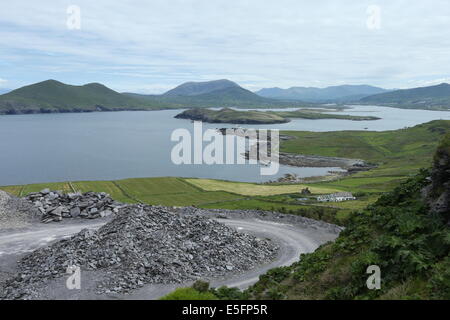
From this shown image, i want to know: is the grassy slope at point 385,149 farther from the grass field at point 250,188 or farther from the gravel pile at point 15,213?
the gravel pile at point 15,213

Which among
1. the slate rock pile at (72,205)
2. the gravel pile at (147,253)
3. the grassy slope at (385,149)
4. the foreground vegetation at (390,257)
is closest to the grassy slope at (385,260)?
the foreground vegetation at (390,257)

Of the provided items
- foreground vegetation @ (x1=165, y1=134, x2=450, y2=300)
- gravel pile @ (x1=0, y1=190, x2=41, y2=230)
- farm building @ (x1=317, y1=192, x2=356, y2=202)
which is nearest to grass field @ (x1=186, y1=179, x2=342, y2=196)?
farm building @ (x1=317, y1=192, x2=356, y2=202)

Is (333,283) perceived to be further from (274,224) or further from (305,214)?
(305,214)

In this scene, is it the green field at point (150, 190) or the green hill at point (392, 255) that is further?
the green field at point (150, 190)

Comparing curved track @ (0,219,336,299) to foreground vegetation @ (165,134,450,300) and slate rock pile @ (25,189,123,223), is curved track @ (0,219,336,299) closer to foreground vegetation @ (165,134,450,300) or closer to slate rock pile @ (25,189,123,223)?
slate rock pile @ (25,189,123,223)

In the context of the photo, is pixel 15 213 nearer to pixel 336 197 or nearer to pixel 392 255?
pixel 392 255

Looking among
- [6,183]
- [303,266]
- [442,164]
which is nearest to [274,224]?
[303,266]
